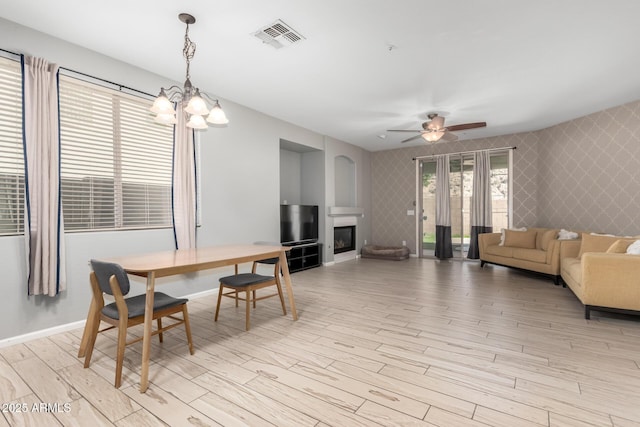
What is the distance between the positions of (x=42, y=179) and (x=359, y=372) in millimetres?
3048

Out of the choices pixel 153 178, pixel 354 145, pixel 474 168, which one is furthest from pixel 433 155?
pixel 153 178

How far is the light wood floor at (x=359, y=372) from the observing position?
1.64 metres

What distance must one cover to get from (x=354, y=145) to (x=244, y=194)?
3.65 m

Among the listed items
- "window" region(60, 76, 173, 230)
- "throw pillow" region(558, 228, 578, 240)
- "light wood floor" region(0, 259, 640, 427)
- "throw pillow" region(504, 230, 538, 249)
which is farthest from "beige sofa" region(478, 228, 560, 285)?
"window" region(60, 76, 173, 230)

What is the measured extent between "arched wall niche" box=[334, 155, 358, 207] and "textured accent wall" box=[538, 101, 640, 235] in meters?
3.79

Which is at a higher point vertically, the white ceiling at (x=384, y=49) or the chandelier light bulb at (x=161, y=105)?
the white ceiling at (x=384, y=49)

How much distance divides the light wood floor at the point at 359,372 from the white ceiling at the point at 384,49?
2665 millimetres

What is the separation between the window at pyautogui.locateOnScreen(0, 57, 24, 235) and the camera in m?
2.52

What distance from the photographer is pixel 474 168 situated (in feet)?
21.5

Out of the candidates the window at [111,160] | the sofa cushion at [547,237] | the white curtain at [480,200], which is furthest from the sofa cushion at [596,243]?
the window at [111,160]

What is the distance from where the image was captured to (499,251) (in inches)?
216

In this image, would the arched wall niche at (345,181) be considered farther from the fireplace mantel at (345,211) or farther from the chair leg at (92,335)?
the chair leg at (92,335)

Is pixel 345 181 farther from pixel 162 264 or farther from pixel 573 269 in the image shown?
pixel 162 264

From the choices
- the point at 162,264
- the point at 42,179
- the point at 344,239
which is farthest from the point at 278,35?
the point at 344,239
